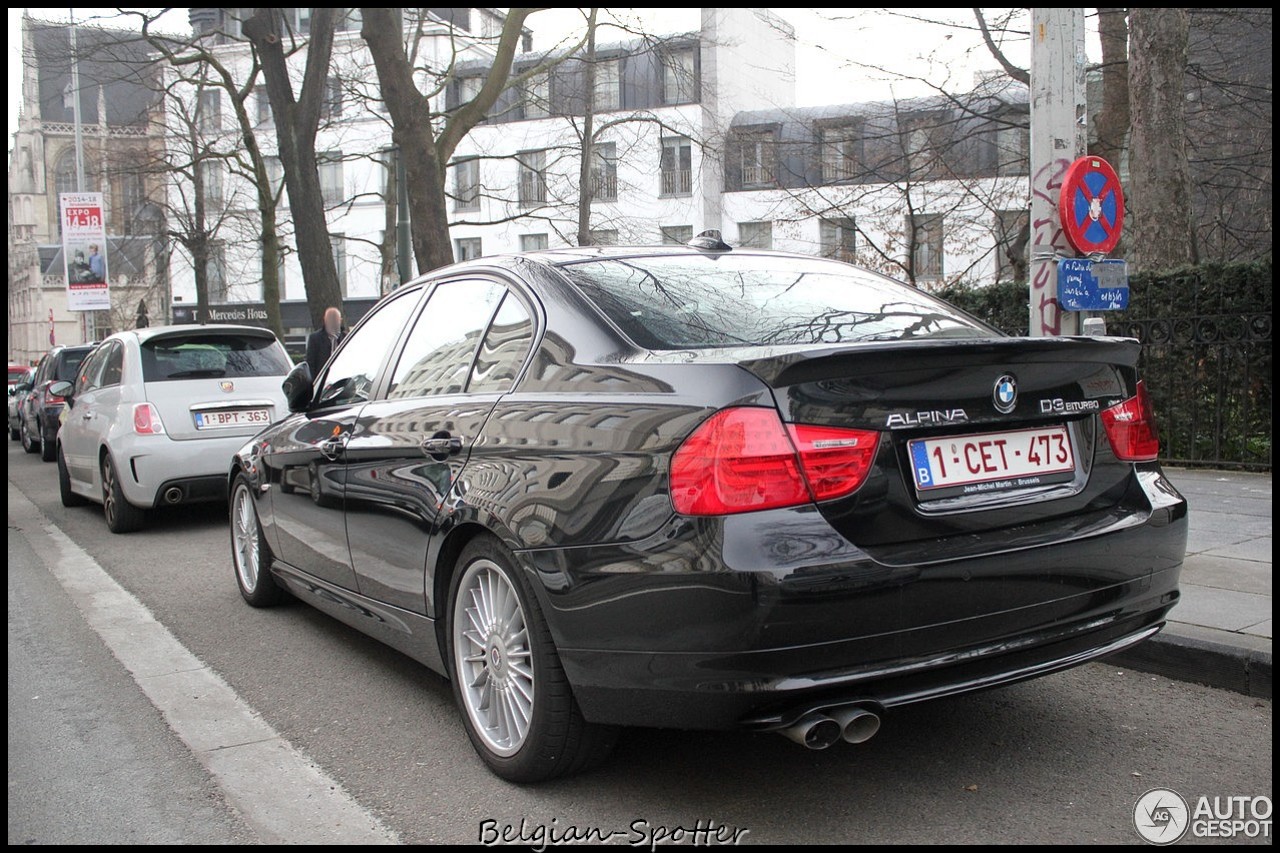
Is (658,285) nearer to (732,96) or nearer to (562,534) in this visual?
(562,534)

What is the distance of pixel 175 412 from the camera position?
9.18 metres

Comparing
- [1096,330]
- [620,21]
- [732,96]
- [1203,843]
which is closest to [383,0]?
[620,21]

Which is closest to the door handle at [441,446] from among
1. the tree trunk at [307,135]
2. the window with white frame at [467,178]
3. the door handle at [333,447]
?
the door handle at [333,447]

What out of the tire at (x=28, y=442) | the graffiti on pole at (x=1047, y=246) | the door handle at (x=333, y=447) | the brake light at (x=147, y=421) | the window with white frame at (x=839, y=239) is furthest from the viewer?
the tire at (x=28, y=442)

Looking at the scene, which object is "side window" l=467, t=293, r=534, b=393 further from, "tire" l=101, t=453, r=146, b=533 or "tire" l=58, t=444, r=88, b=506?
"tire" l=58, t=444, r=88, b=506

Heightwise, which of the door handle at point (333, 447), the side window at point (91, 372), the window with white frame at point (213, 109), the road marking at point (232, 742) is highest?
the window with white frame at point (213, 109)

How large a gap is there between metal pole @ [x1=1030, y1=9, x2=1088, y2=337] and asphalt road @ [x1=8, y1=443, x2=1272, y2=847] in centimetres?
212

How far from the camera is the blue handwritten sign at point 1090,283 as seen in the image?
6027 mm

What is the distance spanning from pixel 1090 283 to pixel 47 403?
16.6 metres

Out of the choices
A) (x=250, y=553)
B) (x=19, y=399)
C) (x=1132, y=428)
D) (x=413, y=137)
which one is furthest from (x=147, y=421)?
(x=19, y=399)

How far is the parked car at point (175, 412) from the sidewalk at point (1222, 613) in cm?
677

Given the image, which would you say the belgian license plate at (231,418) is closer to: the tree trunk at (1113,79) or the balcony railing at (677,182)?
the tree trunk at (1113,79)

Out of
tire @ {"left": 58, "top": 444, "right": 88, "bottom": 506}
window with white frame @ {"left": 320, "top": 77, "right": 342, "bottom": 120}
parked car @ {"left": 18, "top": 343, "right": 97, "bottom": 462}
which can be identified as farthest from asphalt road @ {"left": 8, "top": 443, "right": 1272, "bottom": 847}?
Answer: window with white frame @ {"left": 320, "top": 77, "right": 342, "bottom": 120}

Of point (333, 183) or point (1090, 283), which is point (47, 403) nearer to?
point (1090, 283)
